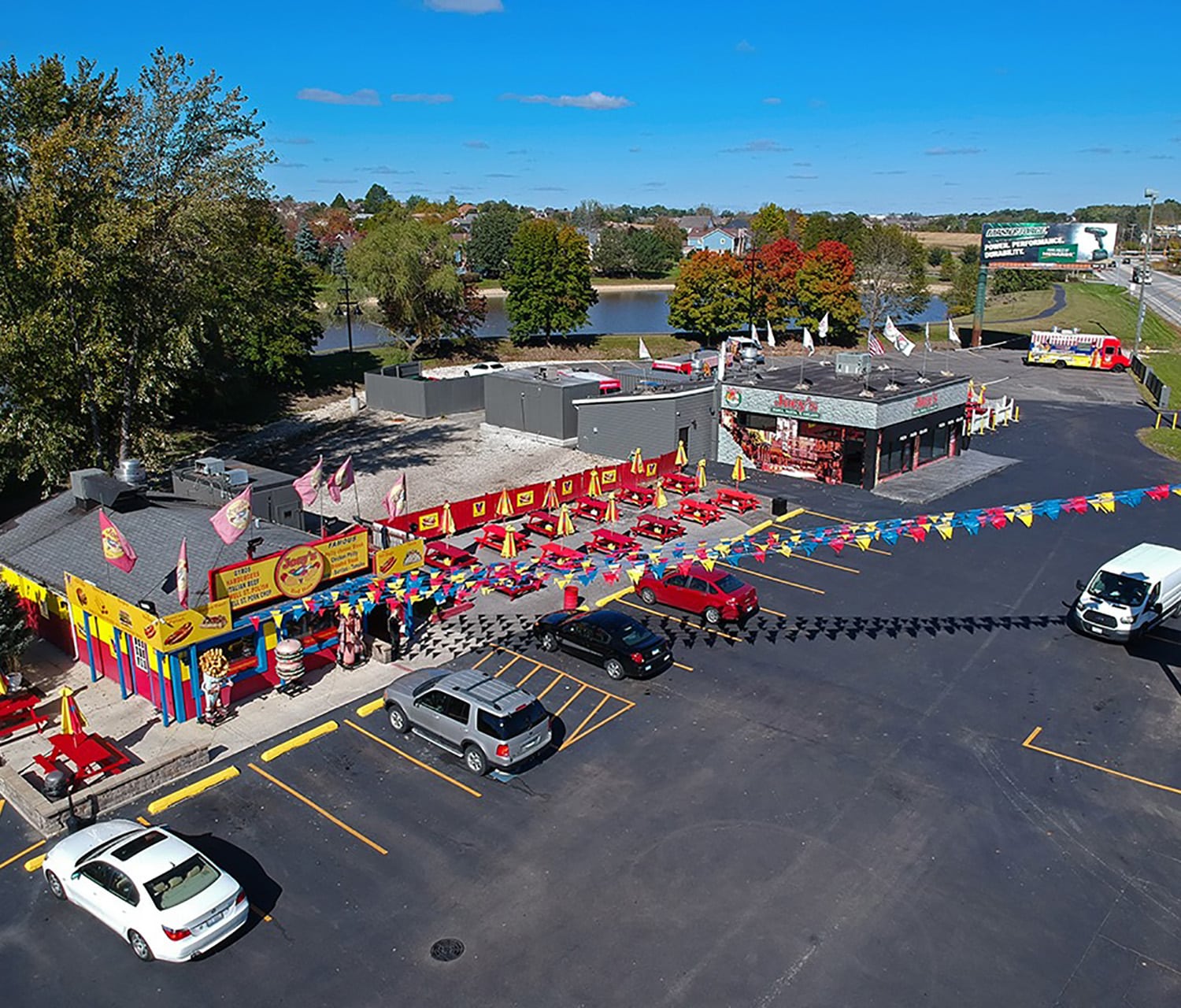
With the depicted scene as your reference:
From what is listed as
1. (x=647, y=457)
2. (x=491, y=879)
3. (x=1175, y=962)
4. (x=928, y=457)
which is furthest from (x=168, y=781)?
(x=928, y=457)

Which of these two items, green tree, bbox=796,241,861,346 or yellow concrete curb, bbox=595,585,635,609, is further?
green tree, bbox=796,241,861,346

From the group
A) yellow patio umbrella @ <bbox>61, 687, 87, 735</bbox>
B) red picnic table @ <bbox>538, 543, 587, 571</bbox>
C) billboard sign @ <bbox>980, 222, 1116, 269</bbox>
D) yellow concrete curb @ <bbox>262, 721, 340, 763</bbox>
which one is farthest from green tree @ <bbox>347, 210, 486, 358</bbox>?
yellow patio umbrella @ <bbox>61, 687, 87, 735</bbox>

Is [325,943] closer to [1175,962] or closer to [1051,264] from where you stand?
[1175,962]

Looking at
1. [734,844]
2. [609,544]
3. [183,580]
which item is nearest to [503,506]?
[609,544]

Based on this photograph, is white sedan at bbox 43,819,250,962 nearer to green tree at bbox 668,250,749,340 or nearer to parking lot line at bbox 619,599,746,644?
parking lot line at bbox 619,599,746,644

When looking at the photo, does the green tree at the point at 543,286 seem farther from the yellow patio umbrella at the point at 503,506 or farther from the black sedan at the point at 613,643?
the black sedan at the point at 613,643

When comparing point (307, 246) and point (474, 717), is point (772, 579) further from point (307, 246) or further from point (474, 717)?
point (307, 246)
